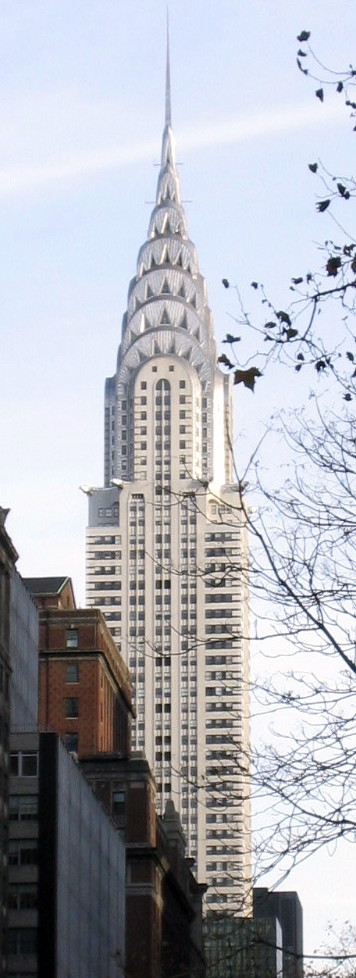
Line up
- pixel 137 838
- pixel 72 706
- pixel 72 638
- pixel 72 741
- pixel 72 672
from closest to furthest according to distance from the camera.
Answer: pixel 137 838
pixel 72 741
pixel 72 706
pixel 72 672
pixel 72 638

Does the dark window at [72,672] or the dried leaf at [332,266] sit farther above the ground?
the dark window at [72,672]

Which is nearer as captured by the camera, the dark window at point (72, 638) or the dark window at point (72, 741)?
the dark window at point (72, 741)

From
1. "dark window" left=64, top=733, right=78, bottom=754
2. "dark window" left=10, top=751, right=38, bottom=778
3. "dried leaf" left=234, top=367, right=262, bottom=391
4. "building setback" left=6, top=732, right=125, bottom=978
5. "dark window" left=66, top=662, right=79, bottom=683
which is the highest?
"dark window" left=66, top=662, right=79, bottom=683

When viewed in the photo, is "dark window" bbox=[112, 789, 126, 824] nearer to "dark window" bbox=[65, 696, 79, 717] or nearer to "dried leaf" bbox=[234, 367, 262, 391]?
"dark window" bbox=[65, 696, 79, 717]

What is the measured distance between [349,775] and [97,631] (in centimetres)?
13884

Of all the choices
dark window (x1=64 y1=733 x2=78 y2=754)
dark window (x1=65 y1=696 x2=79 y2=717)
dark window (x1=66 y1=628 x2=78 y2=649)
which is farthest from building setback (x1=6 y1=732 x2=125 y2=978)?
dark window (x1=66 y1=628 x2=78 y2=649)

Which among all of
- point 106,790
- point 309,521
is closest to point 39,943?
point 106,790

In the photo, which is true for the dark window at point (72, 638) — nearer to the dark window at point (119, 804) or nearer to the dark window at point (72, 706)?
Answer: the dark window at point (72, 706)

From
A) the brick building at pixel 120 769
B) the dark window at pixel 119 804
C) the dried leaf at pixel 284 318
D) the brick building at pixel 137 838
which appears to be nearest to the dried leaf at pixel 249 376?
the dried leaf at pixel 284 318

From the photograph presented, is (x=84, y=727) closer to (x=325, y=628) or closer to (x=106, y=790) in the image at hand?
(x=106, y=790)

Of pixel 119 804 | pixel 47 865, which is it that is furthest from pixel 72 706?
pixel 47 865

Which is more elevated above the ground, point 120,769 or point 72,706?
point 72,706

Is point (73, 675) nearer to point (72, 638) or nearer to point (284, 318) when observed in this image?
point (72, 638)

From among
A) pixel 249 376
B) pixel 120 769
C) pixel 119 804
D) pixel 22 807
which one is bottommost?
pixel 249 376
